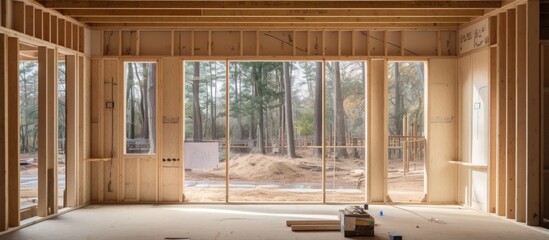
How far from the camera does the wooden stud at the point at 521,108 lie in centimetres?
725

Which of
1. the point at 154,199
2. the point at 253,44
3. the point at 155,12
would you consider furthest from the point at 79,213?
the point at 253,44

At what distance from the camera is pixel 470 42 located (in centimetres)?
883

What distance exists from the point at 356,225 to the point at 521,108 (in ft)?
11.0

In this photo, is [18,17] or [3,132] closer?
[3,132]

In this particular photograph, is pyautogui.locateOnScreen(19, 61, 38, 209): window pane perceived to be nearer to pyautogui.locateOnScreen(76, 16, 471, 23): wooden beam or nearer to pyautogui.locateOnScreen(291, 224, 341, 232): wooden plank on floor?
pyautogui.locateOnScreen(76, 16, 471, 23): wooden beam

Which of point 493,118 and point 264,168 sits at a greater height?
point 493,118

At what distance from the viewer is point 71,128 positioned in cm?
861

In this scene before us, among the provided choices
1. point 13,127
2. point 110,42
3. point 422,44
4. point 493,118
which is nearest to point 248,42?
point 110,42

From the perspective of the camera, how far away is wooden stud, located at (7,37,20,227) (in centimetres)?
677

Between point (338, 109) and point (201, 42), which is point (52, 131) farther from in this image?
point (338, 109)

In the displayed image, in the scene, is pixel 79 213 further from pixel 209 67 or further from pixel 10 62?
pixel 209 67

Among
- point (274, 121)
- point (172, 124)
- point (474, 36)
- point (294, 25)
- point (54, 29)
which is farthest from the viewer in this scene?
point (274, 121)

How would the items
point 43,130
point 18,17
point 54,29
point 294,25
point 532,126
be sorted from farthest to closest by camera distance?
1. point 294,25
2. point 54,29
3. point 43,130
4. point 532,126
5. point 18,17

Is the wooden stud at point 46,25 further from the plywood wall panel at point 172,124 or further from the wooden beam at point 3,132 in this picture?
the plywood wall panel at point 172,124
